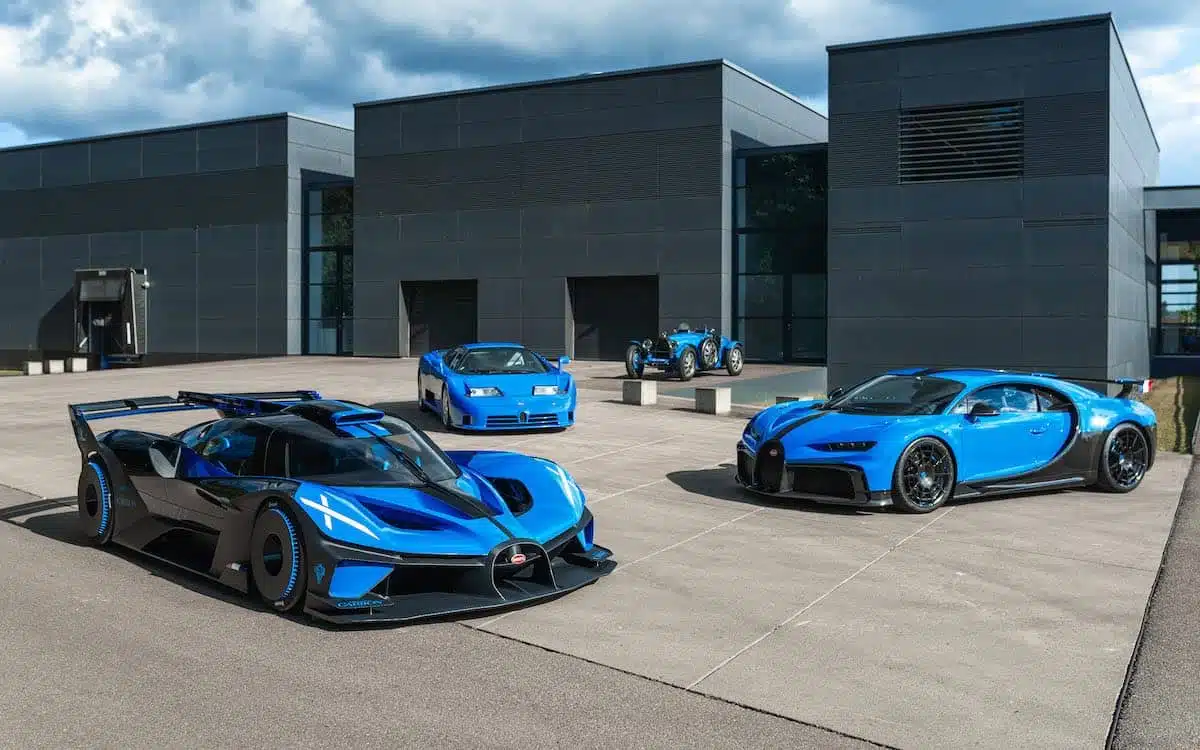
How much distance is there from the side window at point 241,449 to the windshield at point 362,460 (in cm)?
19

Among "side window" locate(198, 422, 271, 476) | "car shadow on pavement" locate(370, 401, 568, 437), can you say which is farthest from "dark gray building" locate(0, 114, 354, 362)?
"side window" locate(198, 422, 271, 476)

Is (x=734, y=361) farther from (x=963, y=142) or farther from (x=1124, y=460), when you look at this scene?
(x=1124, y=460)

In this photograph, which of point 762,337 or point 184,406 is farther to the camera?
point 762,337

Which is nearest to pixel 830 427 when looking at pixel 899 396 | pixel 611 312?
pixel 899 396

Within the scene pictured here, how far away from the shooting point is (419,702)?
16.5 feet

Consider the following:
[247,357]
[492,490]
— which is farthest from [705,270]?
[492,490]

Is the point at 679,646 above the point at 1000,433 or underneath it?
underneath

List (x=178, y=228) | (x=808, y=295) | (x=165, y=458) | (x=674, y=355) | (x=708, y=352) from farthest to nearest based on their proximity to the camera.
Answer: (x=178, y=228)
(x=808, y=295)
(x=708, y=352)
(x=674, y=355)
(x=165, y=458)

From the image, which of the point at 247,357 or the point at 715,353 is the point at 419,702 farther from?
the point at 247,357

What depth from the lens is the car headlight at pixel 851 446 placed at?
9836mm

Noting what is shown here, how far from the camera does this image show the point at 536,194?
3516 centimetres

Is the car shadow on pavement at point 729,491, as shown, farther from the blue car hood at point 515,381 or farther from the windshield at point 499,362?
the windshield at point 499,362

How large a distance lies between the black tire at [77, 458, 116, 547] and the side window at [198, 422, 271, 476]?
1.00 metres

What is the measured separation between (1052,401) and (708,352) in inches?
659
